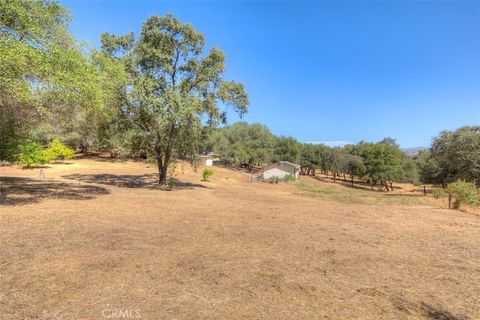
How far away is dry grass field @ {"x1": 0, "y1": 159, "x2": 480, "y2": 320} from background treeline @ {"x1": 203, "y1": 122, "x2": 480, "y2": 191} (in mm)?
14922

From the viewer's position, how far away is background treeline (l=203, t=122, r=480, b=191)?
3735cm

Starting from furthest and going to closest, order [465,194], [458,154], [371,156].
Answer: [371,156] → [458,154] → [465,194]

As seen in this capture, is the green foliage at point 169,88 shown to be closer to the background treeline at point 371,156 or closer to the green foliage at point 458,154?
the background treeline at point 371,156

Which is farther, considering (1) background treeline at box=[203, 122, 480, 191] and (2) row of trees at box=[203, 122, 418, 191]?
(2) row of trees at box=[203, 122, 418, 191]

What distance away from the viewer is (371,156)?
195 feet

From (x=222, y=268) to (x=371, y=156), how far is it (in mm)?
60516

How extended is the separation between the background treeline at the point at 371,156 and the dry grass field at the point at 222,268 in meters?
14.9

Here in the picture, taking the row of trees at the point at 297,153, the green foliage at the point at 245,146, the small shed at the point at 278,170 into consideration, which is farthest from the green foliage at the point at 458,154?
→ the green foliage at the point at 245,146

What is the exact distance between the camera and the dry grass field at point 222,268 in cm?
439

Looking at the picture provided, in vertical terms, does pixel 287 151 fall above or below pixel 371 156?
above

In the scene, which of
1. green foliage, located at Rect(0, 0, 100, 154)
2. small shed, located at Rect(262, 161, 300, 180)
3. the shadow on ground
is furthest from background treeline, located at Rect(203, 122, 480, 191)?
small shed, located at Rect(262, 161, 300, 180)

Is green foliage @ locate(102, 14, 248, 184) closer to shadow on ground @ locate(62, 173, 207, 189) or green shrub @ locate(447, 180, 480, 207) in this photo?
shadow on ground @ locate(62, 173, 207, 189)

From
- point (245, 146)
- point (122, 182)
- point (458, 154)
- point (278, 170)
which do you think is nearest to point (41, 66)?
point (122, 182)

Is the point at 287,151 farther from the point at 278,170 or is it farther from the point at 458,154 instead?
the point at 458,154
